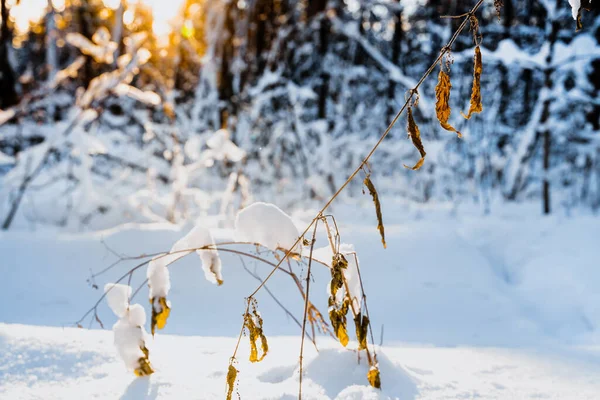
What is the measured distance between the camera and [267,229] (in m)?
1.05

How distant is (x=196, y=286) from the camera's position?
211cm

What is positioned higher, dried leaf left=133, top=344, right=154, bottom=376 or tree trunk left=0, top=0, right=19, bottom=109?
tree trunk left=0, top=0, right=19, bottom=109

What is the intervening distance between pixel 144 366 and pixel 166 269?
0.73ft

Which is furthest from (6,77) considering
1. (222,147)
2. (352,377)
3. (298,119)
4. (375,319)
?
(352,377)

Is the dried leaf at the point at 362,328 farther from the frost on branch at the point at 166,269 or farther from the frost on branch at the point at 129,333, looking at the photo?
the frost on branch at the point at 129,333

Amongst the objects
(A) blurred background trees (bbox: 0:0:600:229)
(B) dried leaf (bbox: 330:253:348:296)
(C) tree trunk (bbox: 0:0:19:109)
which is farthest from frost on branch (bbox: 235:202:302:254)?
(C) tree trunk (bbox: 0:0:19:109)

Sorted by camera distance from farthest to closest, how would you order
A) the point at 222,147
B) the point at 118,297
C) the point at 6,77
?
the point at 6,77
the point at 222,147
the point at 118,297

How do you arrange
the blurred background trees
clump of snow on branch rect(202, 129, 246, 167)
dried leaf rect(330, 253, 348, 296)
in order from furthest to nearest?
the blurred background trees < clump of snow on branch rect(202, 129, 246, 167) < dried leaf rect(330, 253, 348, 296)

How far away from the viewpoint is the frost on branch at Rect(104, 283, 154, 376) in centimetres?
101

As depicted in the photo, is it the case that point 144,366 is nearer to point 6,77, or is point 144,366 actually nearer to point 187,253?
point 187,253

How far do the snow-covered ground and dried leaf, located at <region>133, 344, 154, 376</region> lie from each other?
0.07 feet

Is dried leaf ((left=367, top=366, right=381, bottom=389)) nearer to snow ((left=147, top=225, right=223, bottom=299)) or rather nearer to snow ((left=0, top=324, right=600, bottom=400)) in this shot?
snow ((left=0, top=324, right=600, bottom=400))

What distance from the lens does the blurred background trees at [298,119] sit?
353 cm

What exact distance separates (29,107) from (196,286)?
2121 mm
